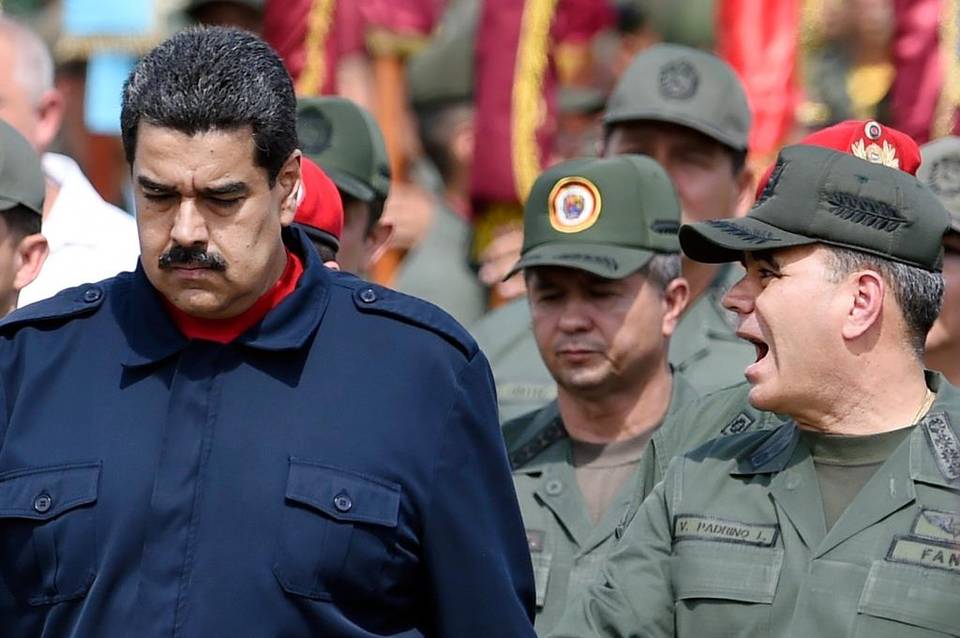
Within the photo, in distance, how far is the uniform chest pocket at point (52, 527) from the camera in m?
4.20

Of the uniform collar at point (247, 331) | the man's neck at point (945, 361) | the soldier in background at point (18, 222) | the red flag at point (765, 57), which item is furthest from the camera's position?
the red flag at point (765, 57)

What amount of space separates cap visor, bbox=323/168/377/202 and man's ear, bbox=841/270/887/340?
89.6 inches

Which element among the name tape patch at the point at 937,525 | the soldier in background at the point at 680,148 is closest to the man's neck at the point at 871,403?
the name tape patch at the point at 937,525

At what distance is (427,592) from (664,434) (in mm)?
991

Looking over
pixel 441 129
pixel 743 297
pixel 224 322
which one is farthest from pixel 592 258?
pixel 441 129

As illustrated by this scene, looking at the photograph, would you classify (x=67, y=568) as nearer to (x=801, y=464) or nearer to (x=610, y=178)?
(x=801, y=464)

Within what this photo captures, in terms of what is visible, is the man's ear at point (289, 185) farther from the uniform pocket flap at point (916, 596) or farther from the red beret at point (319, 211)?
the uniform pocket flap at point (916, 596)

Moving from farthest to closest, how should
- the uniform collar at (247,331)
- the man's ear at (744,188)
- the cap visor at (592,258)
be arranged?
1. the man's ear at (744,188)
2. the cap visor at (592,258)
3. the uniform collar at (247,331)

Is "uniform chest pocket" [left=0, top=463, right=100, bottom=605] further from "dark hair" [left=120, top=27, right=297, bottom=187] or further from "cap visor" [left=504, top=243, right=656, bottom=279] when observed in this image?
"cap visor" [left=504, top=243, right=656, bottom=279]

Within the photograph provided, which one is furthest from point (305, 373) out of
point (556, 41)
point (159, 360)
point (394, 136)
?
point (394, 136)

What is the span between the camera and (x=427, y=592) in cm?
436

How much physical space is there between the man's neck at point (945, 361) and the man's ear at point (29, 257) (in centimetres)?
260

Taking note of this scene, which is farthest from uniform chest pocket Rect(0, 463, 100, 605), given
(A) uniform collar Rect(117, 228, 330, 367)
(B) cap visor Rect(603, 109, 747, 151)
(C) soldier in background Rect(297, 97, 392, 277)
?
(B) cap visor Rect(603, 109, 747, 151)

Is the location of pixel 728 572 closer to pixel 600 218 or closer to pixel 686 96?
pixel 600 218
